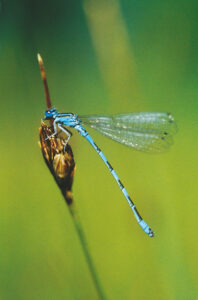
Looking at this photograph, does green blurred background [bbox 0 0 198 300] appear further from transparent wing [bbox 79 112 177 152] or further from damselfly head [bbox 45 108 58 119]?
damselfly head [bbox 45 108 58 119]

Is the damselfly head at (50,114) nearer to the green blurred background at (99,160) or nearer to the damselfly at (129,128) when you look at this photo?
the damselfly at (129,128)

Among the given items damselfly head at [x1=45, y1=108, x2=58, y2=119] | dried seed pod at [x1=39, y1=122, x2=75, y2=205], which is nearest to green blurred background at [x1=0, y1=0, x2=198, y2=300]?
damselfly head at [x1=45, y1=108, x2=58, y2=119]

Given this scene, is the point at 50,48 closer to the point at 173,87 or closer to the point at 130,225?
the point at 173,87

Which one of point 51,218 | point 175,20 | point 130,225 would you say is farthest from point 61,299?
point 175,20

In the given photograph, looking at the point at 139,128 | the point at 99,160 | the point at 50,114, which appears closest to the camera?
the point at 50,114

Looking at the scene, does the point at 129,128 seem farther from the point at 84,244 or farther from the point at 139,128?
the point at 84,244

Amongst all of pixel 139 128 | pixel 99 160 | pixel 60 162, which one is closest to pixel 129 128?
pixel 139 128

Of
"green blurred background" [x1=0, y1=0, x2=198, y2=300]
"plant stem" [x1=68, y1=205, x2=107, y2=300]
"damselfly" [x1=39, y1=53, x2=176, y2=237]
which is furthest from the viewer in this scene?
"damselfly" [x1=39, y1=53, x2=176, y2=237]
